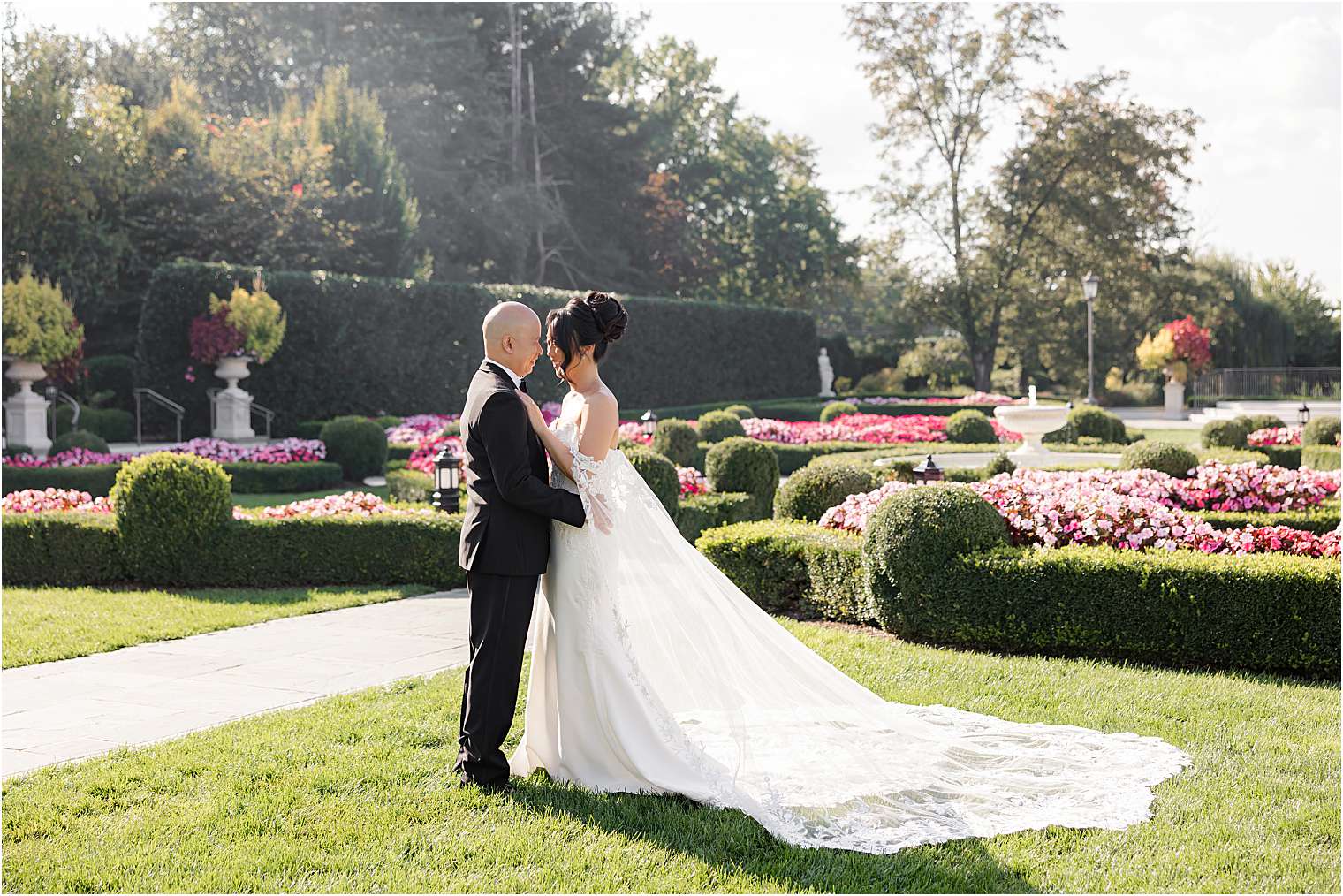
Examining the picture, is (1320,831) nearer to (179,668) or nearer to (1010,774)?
(1010,774)

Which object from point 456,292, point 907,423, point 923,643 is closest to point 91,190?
point 456,292

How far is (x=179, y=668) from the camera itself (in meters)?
5.90

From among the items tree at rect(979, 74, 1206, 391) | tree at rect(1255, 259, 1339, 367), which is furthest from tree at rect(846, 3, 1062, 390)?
tree at rect(1255, 259, 1339, 367)

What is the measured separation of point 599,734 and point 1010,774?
4.76 feet

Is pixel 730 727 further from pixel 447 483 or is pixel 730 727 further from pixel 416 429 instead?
pixel 416 429

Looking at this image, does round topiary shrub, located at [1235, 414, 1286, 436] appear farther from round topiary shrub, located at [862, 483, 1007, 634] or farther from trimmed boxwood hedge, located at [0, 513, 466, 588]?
trimmed boxwood hedge, located at [0, 513, 466, 588]

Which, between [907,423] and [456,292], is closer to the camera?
[907,423]

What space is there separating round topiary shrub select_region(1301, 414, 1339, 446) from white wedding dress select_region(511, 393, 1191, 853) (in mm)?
13046

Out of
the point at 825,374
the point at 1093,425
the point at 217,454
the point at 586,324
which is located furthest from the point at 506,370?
the point at 825,374

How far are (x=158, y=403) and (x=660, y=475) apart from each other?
1314cm

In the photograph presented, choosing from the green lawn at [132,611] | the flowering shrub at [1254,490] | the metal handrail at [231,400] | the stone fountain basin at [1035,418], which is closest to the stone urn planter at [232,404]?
the metal handrail at [231,400]

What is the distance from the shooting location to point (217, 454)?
15328 millimetres

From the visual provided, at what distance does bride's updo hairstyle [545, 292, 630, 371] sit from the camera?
157 inches

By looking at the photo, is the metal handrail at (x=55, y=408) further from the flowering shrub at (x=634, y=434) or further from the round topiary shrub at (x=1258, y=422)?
the round topiary shrub at (x=1258, y=422)
